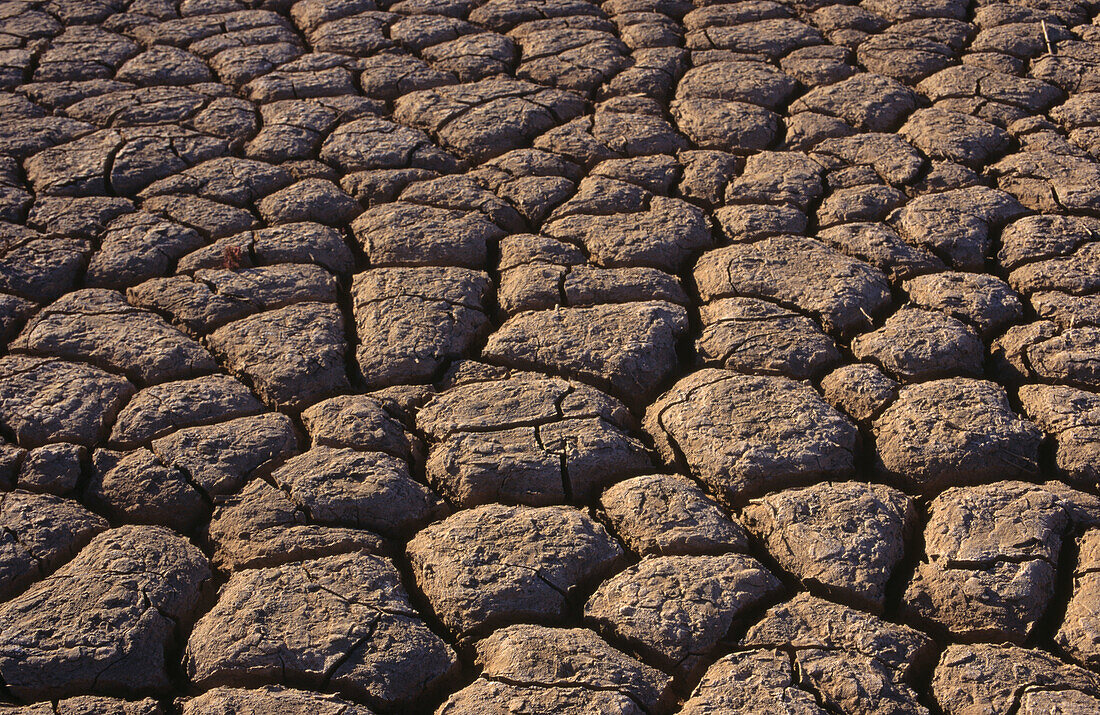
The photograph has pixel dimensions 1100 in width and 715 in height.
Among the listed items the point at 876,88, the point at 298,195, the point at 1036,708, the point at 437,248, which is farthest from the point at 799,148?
the point at 1036,708

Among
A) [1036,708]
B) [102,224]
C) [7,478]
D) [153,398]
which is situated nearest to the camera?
[1036,708]

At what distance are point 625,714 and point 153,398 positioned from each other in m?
1.24

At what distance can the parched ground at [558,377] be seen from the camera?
149 cm

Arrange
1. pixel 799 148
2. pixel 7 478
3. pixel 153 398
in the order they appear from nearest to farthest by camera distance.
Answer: pixel 7 478 → pixel 153 398 → pixel 799 148

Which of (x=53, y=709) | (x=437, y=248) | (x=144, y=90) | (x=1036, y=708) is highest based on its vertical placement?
(x=144, y=90)

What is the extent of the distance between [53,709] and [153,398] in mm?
726

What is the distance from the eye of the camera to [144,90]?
10.3 ft

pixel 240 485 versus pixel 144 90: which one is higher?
pixel 144 90

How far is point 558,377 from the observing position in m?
2.02

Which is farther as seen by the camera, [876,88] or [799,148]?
[876,88]

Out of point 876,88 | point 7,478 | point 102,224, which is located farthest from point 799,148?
point 7,478

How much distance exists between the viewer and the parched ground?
4.90 ft

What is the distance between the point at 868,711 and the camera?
54.4 inches

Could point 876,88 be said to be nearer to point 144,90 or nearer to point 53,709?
point 144,90
